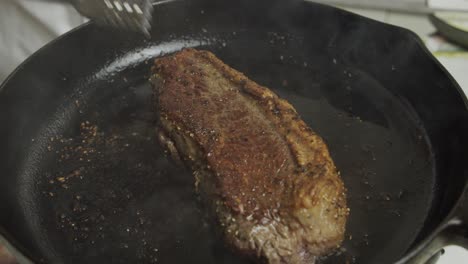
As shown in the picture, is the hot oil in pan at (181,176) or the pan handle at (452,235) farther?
the hot oil in pan at (181,176)

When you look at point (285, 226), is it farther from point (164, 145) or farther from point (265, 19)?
point (265, 19)

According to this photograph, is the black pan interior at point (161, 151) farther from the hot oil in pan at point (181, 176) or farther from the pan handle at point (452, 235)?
the pan handle at point (452, 235)

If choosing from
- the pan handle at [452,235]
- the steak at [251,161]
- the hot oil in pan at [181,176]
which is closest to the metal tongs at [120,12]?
the steak at [251,161]

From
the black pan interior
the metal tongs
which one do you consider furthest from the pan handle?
the metal tongs

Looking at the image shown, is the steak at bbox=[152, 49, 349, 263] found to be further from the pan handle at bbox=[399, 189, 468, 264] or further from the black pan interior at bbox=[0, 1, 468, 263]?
the pan handle at bbox=[399, 189, 468, 264]

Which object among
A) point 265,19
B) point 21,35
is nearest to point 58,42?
point 21,35

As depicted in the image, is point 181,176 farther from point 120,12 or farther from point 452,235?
point 452,235
